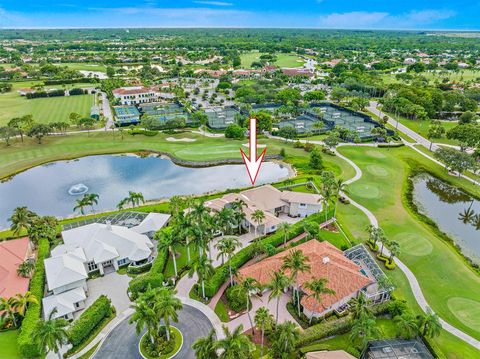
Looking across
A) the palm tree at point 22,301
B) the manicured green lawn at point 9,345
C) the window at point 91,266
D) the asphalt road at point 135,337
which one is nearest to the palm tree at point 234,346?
the asphalt road at point 135,337

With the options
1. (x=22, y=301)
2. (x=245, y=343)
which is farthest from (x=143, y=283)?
(x=245, y=343)

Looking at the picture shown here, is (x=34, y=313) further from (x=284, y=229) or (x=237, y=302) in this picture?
(x=284, y=229)

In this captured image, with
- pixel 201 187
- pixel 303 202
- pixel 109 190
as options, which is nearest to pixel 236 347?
pixel 303 202

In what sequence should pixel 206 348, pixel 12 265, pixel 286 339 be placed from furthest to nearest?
pixel 12 265 < pixel 286 339 < pixel 206 348

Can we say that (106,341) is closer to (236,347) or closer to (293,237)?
(236,347)

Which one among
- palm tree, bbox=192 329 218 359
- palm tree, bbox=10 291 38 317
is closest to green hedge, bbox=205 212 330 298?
palm tree, bbox=192 329 218 359

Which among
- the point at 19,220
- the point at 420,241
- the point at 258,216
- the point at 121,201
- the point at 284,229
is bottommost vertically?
the point at 420,241
